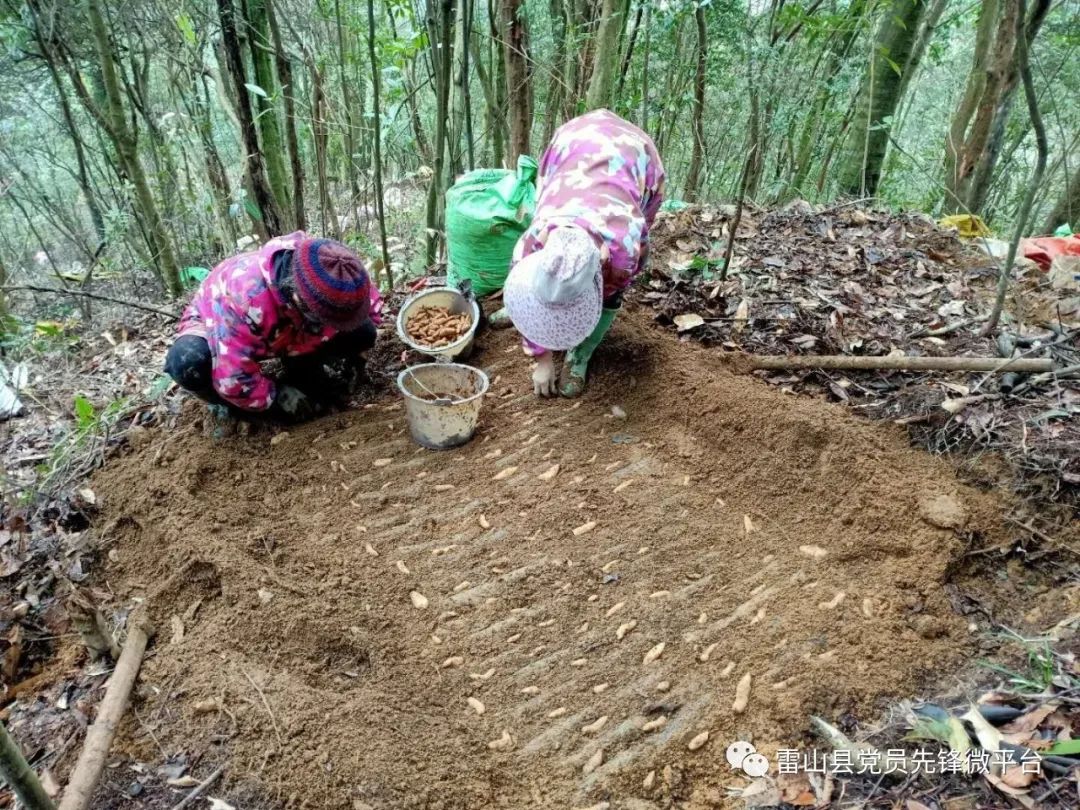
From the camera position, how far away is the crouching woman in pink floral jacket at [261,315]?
8.09 feet

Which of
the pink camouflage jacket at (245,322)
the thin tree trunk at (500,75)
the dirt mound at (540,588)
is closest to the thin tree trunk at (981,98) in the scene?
the thin tree trunk at (500,75)

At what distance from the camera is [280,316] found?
267cm

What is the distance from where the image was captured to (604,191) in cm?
259

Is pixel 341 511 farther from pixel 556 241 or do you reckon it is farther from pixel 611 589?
pixel 556 241

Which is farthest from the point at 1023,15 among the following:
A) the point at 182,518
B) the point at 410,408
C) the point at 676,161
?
the point at 676,161

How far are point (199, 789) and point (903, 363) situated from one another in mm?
2828

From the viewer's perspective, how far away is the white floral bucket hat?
2.20 metres

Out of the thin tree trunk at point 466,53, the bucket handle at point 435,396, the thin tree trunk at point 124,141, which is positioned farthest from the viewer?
the thin tree trunk at point 124,141

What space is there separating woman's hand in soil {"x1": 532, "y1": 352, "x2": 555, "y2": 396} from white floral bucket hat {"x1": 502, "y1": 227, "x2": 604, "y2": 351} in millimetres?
479

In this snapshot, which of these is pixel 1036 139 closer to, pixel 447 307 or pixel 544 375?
pixel 544 375

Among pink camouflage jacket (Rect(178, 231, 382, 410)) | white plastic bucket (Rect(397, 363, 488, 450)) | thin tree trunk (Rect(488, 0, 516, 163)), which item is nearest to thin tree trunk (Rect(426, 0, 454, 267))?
thin tree trunk (Rect(488, 0, 516, 163))

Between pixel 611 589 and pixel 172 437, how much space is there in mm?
1933

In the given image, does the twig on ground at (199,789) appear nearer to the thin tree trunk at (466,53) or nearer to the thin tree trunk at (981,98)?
the thin tree trunk at (466,53)

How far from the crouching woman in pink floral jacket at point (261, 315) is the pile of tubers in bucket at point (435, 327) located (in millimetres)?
327
